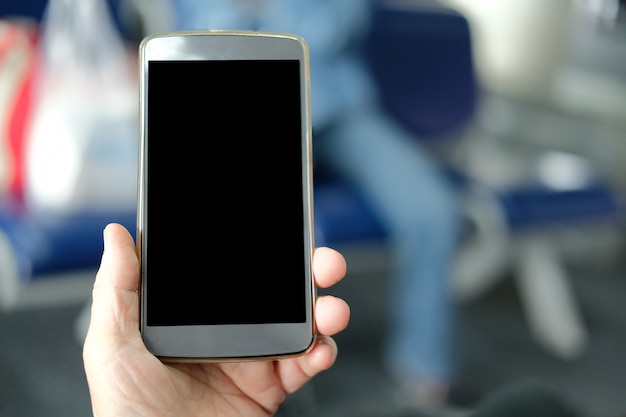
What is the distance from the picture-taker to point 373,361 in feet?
5.91

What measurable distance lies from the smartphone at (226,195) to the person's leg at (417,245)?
0.96 meters

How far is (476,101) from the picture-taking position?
2.23 meters

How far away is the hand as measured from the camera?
1.98ft

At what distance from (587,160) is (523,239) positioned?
2.07 ft

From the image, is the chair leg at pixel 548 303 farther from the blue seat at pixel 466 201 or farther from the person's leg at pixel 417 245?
the person's leg at pixel 417 245

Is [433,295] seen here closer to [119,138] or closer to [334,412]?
[334,412]

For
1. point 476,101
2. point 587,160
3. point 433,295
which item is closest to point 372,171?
point 433,295

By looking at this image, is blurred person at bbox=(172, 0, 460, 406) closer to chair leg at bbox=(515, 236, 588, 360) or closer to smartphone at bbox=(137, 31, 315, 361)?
chair leg at bbox=(515, 236, 588, 360)

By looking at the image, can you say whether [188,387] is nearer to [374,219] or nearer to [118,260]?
[118,260]

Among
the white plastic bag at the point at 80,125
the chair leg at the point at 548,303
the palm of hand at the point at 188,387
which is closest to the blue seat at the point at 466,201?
the chair leg at the point at 548,303

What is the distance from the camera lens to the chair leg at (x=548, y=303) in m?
1.95

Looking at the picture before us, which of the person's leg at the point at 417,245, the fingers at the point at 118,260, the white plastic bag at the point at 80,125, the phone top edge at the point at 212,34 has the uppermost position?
the phone top edge at the point at 212,34

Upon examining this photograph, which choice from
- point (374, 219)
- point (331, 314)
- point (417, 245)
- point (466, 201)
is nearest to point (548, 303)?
point (466, 201)

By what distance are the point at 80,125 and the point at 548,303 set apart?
4.10ft
